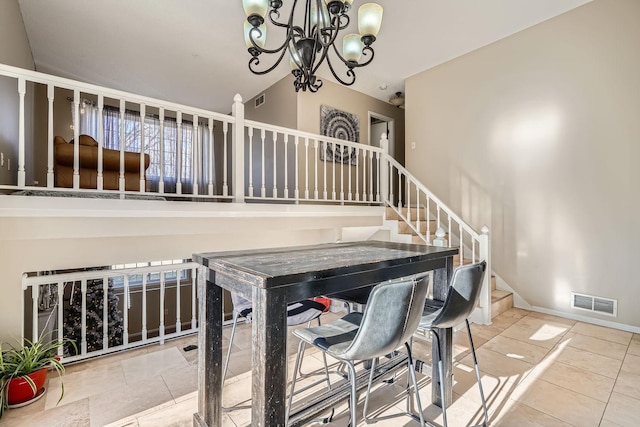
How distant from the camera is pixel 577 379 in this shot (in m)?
2.26

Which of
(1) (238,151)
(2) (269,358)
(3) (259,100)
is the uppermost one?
(3) (259,100)

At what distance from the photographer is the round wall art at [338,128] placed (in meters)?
5.27

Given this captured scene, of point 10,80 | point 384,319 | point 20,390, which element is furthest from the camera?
point 10,80

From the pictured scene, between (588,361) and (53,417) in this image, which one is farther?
(588,361)

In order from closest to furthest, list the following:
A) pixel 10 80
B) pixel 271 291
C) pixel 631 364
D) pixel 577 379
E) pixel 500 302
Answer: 1. pixel 271 291
2. pixel 577 379
3. pixel 631 364
4. pixel 10 80
5. pixel 500 302

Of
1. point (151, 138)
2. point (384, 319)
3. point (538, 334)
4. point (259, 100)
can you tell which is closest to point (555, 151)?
point (538, 334)

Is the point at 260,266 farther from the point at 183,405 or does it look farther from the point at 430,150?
the point at 430,150

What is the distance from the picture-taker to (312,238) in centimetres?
406

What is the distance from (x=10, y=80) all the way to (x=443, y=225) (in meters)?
5.87

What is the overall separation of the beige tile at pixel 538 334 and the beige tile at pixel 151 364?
3.12m

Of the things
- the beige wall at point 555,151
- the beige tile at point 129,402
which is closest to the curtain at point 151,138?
the beige tile at point 129,402

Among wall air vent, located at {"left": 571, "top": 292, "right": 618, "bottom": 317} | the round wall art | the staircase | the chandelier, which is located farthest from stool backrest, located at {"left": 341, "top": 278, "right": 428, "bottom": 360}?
the round wall art

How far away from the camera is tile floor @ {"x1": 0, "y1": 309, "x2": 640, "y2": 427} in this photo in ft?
6.01

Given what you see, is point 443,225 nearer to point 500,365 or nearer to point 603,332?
point 603,332
